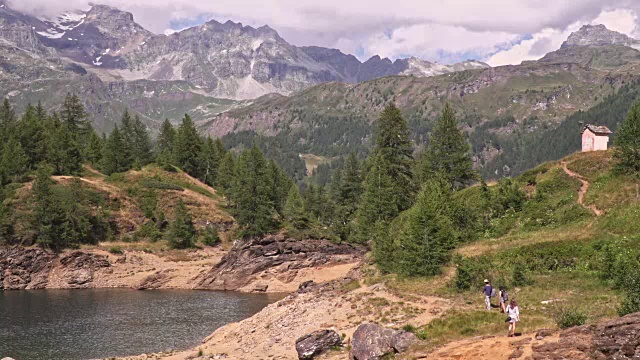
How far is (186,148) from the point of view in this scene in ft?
448

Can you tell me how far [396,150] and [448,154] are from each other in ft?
26.6

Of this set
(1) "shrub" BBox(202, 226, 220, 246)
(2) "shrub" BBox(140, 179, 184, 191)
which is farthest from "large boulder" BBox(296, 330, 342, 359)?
(2) "shrub" BBox(140, 179, 184, 191)

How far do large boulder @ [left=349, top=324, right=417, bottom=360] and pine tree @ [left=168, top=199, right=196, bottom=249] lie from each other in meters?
77.8

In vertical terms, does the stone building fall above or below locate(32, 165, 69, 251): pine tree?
above

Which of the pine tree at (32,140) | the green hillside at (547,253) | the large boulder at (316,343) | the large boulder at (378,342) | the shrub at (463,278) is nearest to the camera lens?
the large boulder at (378,342)

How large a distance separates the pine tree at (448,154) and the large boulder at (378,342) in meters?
51.1

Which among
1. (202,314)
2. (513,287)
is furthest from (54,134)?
(513,287)

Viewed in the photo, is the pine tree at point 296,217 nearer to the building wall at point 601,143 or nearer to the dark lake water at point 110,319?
the dark lake water at point 110,319

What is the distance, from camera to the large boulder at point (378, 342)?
2988cm

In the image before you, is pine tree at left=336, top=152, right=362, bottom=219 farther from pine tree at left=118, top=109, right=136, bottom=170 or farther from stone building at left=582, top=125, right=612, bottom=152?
pine tree at left=118, top=109, right=136, bottom=170

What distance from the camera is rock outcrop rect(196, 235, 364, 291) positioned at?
8925 centimetres

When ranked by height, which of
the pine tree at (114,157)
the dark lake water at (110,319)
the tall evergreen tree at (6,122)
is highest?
the tall evergreen tree at (6,122)

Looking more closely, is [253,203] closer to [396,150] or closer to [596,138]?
[396,150]

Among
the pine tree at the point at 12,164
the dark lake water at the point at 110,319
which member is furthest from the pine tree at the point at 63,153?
the dark lake water at the point at 110,319
